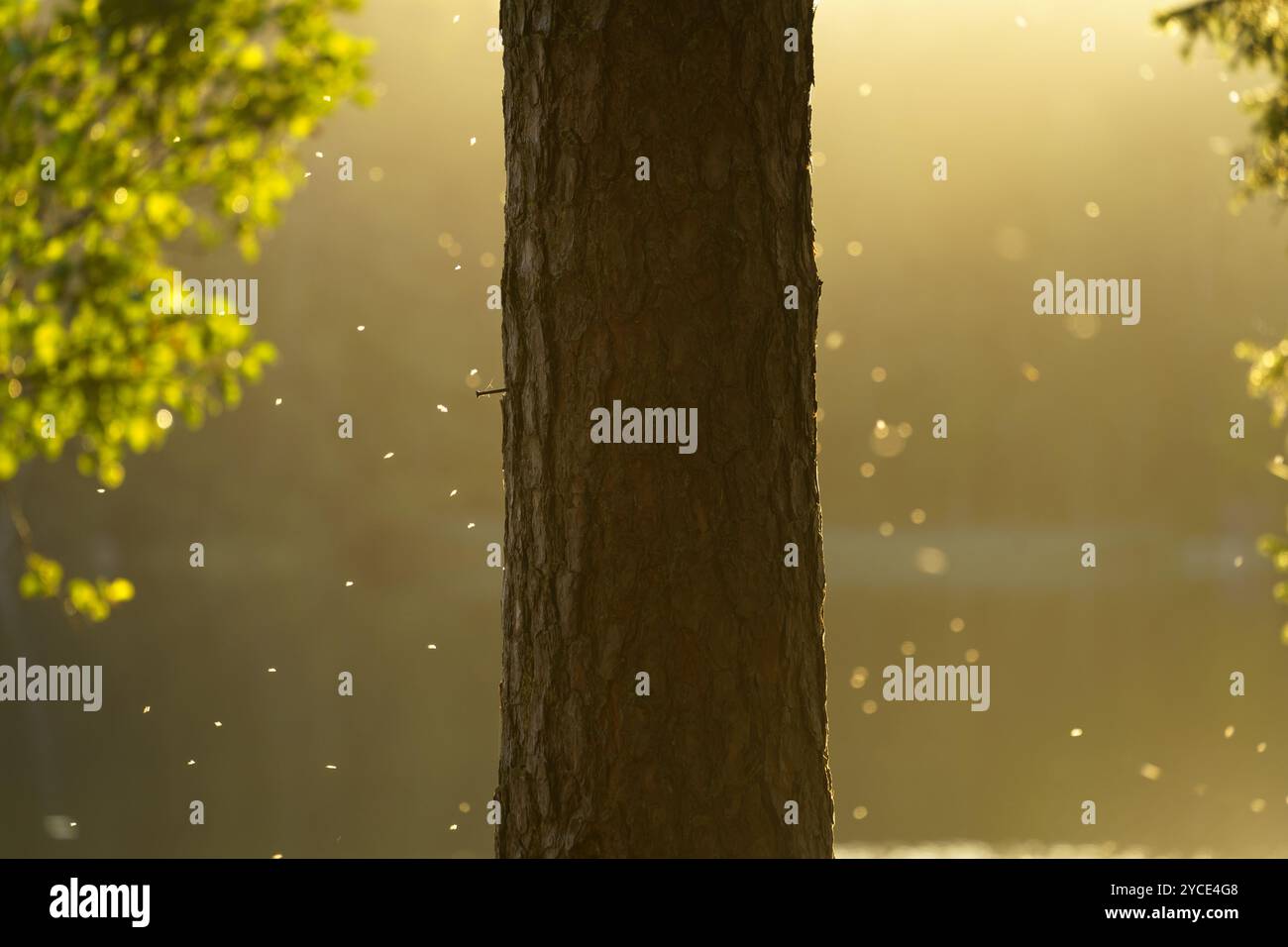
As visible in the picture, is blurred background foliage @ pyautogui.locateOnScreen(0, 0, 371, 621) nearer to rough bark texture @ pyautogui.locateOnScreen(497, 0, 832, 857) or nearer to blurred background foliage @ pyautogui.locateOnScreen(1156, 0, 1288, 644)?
rough bark texture @ pyautogui.locateOnScreen(497, 0, 832, 857)

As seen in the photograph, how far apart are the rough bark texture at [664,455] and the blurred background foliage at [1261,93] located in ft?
7.39

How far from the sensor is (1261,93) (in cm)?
335

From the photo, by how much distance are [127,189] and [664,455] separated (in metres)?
2.13

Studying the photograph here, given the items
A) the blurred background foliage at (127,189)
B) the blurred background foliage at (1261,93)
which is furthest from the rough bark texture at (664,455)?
the blurred background foliage at (1261,93)

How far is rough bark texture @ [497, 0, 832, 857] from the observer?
62.2 inches

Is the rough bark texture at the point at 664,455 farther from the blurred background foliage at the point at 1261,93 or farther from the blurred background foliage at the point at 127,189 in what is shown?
the blurred background foliage at the point at 1261,93

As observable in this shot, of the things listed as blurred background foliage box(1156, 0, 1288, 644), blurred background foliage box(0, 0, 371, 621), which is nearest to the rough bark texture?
blurred background foliage box(0, 0, 371, 621)

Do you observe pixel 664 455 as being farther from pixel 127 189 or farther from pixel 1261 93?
pixel 1261 93

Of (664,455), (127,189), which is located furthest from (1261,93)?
(127,189)
